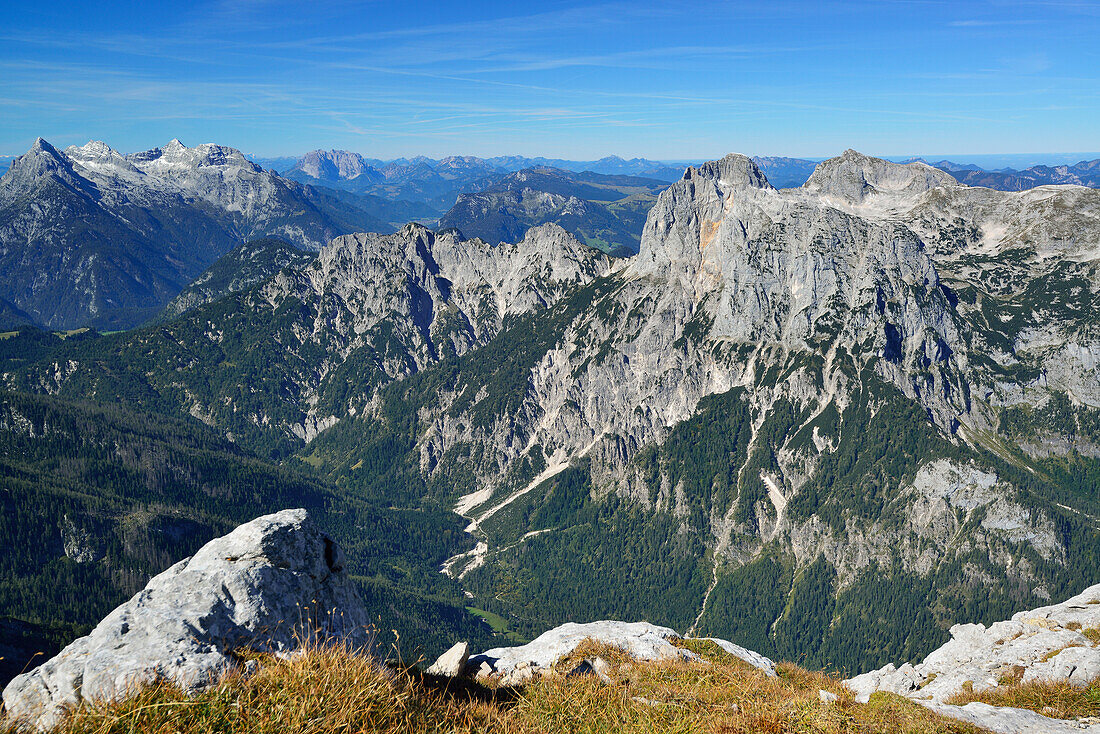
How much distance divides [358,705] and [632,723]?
620 cm

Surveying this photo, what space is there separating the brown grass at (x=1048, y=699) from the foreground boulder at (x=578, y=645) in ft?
27.0

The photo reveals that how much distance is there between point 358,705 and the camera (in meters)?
10.3

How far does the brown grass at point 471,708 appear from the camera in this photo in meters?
9.49

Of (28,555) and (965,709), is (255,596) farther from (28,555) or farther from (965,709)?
(28,555)

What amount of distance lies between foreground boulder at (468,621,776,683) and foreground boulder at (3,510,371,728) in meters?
7.69

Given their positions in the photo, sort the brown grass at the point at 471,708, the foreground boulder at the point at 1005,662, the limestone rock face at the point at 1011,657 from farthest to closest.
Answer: the limestone rock face at the point at 1011,657 → the foreground boulder at the point at 1005,662 → the brown grass at the point at 471,708

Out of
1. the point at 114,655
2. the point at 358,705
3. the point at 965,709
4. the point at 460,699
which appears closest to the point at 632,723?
the point at 460,699

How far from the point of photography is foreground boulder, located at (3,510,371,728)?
11.9m

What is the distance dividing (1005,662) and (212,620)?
34279 mm

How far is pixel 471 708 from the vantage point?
13.8m

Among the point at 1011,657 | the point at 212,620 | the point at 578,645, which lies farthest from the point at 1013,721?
the point at 212,620

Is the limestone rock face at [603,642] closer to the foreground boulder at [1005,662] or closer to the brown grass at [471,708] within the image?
the brown grass at [471,708]

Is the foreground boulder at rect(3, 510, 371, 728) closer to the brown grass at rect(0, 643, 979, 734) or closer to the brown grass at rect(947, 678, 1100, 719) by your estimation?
the brown grass at rect(0, 643, 979, 734)

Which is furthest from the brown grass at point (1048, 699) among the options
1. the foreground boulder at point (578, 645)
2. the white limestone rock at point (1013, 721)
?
the foreground boulder at point (578, 645)
